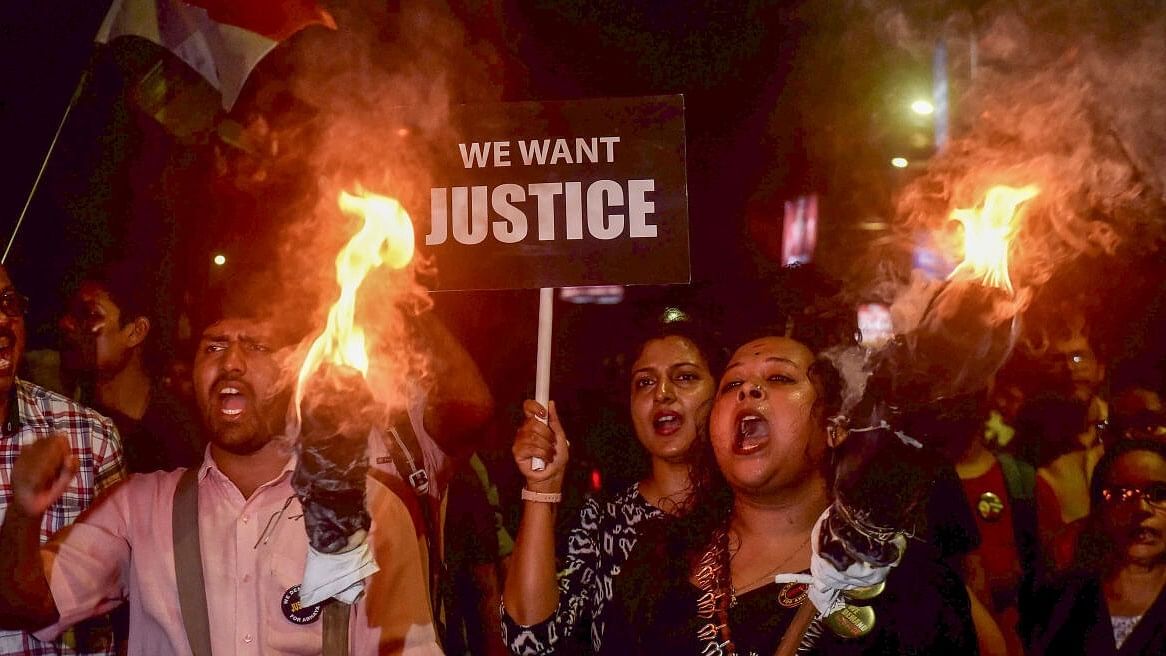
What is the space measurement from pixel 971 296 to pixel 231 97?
358 cm

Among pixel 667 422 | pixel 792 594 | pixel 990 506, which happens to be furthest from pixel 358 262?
pixel 990 506

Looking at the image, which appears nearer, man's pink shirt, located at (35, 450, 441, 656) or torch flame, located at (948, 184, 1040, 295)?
man's pink shirt, located at (35, 450, 441, 656)

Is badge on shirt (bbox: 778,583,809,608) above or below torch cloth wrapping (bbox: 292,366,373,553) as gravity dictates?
below

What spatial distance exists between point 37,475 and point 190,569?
2.02 ft

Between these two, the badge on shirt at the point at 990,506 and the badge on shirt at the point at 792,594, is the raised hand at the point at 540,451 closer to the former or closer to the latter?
the badge on shirt at the point at 792,594

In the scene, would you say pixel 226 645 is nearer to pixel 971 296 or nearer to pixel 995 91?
pixel 971 296

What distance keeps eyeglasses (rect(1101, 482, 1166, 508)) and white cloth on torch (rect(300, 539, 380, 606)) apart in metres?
2.90

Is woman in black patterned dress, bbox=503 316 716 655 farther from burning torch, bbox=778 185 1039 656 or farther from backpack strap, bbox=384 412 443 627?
burning torch, bbox=778 185 1039 656

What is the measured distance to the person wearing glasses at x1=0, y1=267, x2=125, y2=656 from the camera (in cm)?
355

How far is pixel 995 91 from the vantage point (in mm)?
4699

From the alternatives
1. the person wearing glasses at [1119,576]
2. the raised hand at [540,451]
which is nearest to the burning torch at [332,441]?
the raised hand at [540,451]

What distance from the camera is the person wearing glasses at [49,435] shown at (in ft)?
11.7

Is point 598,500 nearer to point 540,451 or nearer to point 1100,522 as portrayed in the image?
point 540,451

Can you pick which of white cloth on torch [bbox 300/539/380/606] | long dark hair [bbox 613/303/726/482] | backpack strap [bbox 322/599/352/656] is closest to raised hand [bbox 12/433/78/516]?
white cloth on torch [bbox 300/539/380/606]
